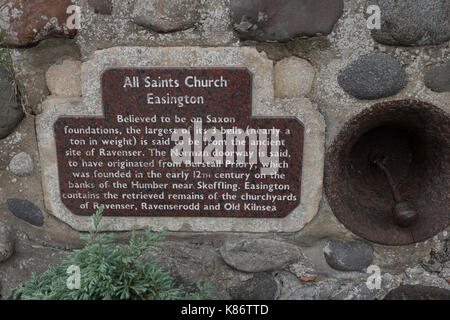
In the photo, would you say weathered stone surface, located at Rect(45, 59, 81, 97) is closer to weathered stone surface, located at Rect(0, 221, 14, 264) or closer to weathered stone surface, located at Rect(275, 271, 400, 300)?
weathered stone surface, located at Rect(0, 221, 14, 264)

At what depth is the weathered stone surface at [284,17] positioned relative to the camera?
1252mm

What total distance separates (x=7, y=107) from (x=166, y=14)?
652 mm

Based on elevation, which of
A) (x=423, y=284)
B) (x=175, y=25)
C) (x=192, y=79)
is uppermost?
(x=175, y=25)

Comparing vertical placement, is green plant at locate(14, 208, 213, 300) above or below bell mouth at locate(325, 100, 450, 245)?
below

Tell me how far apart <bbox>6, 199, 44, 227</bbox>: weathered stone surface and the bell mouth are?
1.08 meters

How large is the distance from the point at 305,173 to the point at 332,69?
37 centimetres

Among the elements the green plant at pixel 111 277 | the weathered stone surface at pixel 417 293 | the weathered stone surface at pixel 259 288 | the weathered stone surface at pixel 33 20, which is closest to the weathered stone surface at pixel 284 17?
the weathered stone surface at pixel 33 20

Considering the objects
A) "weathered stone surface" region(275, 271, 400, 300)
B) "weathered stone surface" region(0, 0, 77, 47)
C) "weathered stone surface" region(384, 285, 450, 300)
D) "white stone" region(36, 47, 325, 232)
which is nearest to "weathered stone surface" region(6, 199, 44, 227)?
"white stone" region(36, 47, 325, 232)

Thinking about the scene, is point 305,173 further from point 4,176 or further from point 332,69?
point 4,176

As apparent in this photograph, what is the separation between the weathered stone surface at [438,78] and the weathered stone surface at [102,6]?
1069 mm

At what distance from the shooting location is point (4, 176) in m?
1.48

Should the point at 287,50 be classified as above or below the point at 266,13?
below

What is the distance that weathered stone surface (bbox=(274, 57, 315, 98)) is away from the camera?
1.34 metres

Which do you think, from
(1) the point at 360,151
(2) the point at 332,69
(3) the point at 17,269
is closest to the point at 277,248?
(1) the point at 360,151
